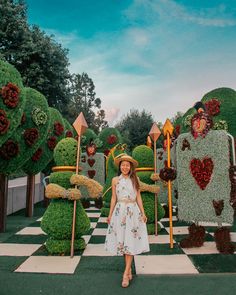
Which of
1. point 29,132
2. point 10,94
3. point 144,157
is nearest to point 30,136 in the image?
point 29,132

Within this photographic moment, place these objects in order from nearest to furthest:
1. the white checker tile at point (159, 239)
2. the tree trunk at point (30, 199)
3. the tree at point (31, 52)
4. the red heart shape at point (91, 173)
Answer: the white checker tile at point (159, 239) < the tree trunk at point (30, 199) < the red heart shape at point (91, 173) < the tree at point (31, 52)

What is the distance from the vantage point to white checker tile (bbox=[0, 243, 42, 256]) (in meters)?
5.38

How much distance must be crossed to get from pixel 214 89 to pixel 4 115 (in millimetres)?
5989

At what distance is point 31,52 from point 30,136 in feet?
40.2

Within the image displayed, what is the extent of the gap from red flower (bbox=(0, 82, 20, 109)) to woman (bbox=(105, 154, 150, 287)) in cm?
276

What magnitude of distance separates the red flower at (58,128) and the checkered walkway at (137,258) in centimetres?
437

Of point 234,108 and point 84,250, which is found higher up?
point 234,108

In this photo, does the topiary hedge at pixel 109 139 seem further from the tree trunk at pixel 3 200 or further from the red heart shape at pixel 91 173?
the tree trunk at pixel 3 200

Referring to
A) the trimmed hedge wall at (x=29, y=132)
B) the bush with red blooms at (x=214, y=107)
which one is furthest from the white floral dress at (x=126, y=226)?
the bush with red blooms at (x=214, y=107)

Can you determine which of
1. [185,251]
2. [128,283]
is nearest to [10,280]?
[128,283]

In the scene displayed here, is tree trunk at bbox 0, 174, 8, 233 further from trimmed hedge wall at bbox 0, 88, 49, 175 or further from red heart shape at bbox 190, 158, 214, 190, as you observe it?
red heart shape at bbox 190, 158, 214, 190

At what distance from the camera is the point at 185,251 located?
5.48 m

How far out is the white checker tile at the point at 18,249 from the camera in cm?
538

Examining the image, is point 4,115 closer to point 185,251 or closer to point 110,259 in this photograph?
point 110,259
